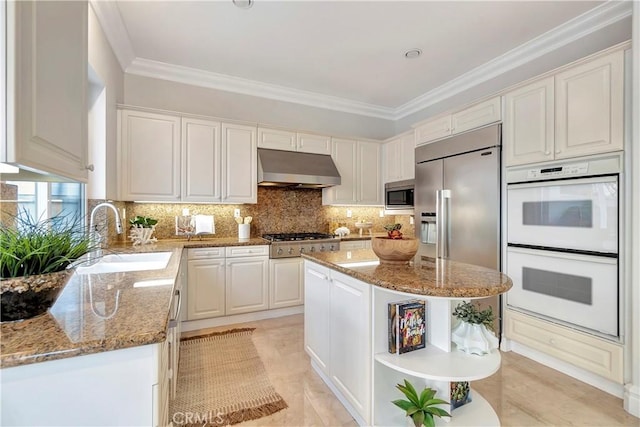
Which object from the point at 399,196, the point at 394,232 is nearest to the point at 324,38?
the point at 394,232

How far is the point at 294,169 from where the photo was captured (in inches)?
146

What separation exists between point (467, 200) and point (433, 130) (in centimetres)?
103

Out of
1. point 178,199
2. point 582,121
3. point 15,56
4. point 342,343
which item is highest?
point 582,121

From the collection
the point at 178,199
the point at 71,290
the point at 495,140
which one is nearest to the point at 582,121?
the point at 495,140

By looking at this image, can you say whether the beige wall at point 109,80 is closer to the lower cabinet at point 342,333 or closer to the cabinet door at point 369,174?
the lower cabinet at point 342,333

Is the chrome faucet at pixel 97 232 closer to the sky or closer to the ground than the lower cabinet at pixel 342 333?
closer to the sky

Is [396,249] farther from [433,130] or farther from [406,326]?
[433,130]

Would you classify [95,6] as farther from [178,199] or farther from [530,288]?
[530,288]

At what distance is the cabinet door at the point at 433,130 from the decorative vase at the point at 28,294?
11.5ft

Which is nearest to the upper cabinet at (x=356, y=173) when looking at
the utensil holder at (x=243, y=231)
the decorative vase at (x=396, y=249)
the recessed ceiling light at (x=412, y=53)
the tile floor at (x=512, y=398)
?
the utensil holder at (x=243, y=231)

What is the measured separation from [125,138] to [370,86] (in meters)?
3.10

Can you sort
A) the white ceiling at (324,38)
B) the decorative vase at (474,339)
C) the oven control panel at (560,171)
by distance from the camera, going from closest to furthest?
the decorative vase at (474,339), the oven control panel at (560,171), the white ceiling at (324,38)

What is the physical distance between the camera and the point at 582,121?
2191 mm

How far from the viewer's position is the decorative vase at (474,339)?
5.11 ft
